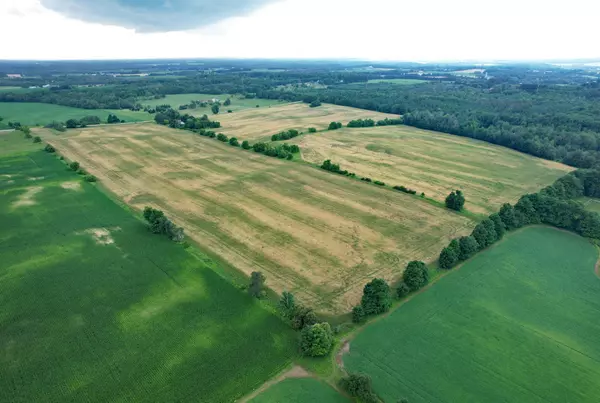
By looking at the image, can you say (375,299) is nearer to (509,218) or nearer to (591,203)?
(509,218)

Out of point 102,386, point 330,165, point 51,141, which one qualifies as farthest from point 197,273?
point 51,141

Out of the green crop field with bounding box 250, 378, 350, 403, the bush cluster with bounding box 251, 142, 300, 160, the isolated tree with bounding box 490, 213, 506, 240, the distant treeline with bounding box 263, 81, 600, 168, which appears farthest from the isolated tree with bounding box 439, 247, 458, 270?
the distant treeline with bounding box 263, 81, 600, 168

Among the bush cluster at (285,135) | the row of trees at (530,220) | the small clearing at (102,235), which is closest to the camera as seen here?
the row of trees at (530,220)

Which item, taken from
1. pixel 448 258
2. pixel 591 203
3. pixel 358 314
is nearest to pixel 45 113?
pixel 358 314

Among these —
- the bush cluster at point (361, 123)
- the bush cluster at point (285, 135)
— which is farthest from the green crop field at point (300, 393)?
the bush cluster at point (361, 123)

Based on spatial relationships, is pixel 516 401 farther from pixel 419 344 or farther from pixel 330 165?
pixel 330 165

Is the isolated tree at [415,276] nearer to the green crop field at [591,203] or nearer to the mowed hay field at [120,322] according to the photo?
the mowed hay field at [120,322]
